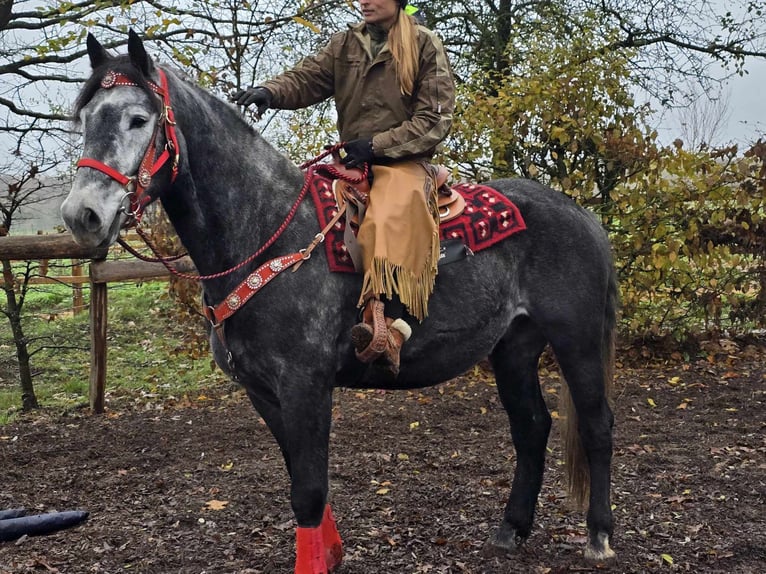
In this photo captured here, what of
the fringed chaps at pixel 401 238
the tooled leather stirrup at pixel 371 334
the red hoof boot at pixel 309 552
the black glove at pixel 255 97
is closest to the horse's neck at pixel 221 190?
the black glove at pixel 255 97

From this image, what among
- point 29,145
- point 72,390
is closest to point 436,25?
point 29,145

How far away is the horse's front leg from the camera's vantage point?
115 inches

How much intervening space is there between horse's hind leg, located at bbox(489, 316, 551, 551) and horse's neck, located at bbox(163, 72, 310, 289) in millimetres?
1442

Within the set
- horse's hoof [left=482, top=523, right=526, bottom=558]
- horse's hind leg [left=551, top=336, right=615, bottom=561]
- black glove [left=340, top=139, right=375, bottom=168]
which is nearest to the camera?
black glove [left=340, top=139, right=375, bottom=168]

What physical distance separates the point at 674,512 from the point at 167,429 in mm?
4117

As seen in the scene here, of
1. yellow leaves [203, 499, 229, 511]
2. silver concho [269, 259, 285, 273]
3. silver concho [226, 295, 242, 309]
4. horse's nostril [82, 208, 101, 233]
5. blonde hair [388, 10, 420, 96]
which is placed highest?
blonde hair [388, 10, 420, 96]

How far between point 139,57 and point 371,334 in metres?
1.40

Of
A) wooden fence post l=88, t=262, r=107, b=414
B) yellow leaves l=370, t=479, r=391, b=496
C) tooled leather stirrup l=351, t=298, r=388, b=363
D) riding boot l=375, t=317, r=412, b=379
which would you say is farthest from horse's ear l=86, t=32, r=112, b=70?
wooden fence post l=88, t=262, r=107, b=414

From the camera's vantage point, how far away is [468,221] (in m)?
3.53

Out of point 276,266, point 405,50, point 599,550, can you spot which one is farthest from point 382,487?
point 405,50

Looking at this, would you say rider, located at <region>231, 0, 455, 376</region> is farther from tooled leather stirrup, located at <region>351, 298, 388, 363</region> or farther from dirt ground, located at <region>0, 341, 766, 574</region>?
dirt ground, located at <region>0, 341, 766, 574</region>

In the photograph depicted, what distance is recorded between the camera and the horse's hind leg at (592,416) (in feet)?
11.9

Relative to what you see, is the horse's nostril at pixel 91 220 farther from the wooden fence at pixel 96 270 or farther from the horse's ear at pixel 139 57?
the wooden fence at pixel 96 270

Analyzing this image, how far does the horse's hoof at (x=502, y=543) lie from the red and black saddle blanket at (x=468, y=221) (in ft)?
4.94
